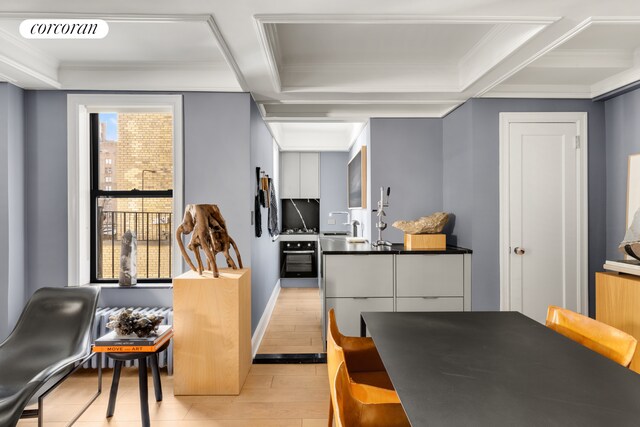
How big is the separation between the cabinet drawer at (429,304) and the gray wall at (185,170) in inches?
58.0

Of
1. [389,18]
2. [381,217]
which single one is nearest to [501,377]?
[389,18]

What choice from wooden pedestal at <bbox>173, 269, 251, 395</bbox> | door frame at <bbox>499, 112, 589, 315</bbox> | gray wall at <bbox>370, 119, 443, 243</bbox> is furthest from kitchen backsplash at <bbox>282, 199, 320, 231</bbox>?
wooden pedestal at <bbox>173, 269, 251, 395</bbox>

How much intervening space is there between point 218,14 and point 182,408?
2484 mm

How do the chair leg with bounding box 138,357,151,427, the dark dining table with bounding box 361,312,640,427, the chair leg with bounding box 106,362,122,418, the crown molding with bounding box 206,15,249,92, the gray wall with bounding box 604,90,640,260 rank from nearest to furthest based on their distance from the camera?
the dark dining table with bounding box 361,312,640,427 → the crown molding with bounding box 206,15,249,92 → the chair leg with bounding box 138,357,151,427 → the chair leg with bounding box 106,362,122,418 → the gray wall with bounding box 604,90,640,260

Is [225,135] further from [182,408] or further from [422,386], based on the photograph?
[422,386]

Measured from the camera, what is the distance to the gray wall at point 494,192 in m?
3.12

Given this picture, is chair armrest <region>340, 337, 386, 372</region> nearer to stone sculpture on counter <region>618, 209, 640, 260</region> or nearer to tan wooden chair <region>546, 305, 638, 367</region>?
tan wooden chair <region>546, 305, 638, 367</region>

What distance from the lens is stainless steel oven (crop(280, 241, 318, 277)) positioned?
5715 millimetres

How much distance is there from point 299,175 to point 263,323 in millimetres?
2993

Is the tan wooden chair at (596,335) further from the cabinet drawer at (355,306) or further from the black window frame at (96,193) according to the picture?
the black window frame at (96,193)

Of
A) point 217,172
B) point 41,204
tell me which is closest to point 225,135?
point 217,172

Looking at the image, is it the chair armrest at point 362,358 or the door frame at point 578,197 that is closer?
the chair armrest at point 362,358

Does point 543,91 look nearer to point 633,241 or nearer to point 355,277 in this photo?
point 633,241

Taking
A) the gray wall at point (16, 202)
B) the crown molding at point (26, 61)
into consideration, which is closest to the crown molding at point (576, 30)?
the crown molding at point (26, 61)
